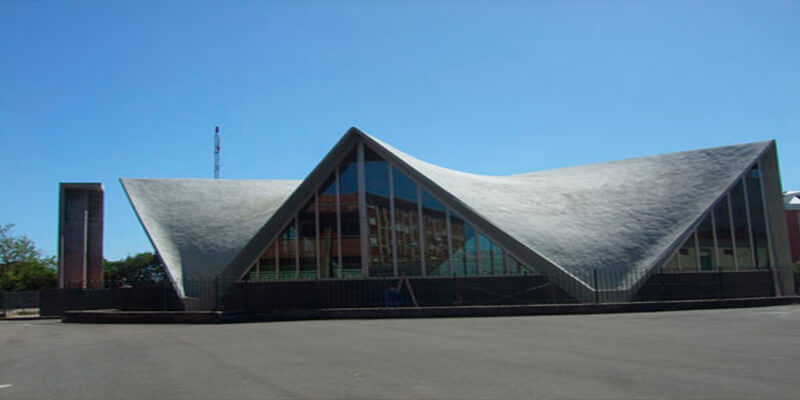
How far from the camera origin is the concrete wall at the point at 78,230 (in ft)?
111

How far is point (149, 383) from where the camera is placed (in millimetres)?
7699

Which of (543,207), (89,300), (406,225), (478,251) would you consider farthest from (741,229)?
(89,300)

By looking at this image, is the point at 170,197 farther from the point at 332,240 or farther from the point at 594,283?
the point at 594,283

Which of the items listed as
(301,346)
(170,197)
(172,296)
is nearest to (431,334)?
(301,346)

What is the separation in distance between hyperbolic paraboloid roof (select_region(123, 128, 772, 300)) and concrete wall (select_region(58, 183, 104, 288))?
533 centimetres

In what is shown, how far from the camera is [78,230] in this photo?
34.4 meters

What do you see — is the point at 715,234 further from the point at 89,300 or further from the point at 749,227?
the point at 89,300

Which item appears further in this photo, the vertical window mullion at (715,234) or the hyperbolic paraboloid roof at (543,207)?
the vertical window mullion at (715,234)

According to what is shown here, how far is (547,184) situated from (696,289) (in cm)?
848

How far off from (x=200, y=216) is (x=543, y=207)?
15.0 m

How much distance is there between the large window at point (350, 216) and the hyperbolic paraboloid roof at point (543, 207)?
623 millimetres

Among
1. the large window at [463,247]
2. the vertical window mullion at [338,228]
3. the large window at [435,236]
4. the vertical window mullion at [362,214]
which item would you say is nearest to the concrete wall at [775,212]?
the large window at [463,247]

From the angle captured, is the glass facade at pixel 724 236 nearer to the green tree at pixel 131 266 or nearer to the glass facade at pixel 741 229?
the glass facade at pixel 741 229

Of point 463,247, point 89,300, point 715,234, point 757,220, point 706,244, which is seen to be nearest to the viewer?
point 463,247
